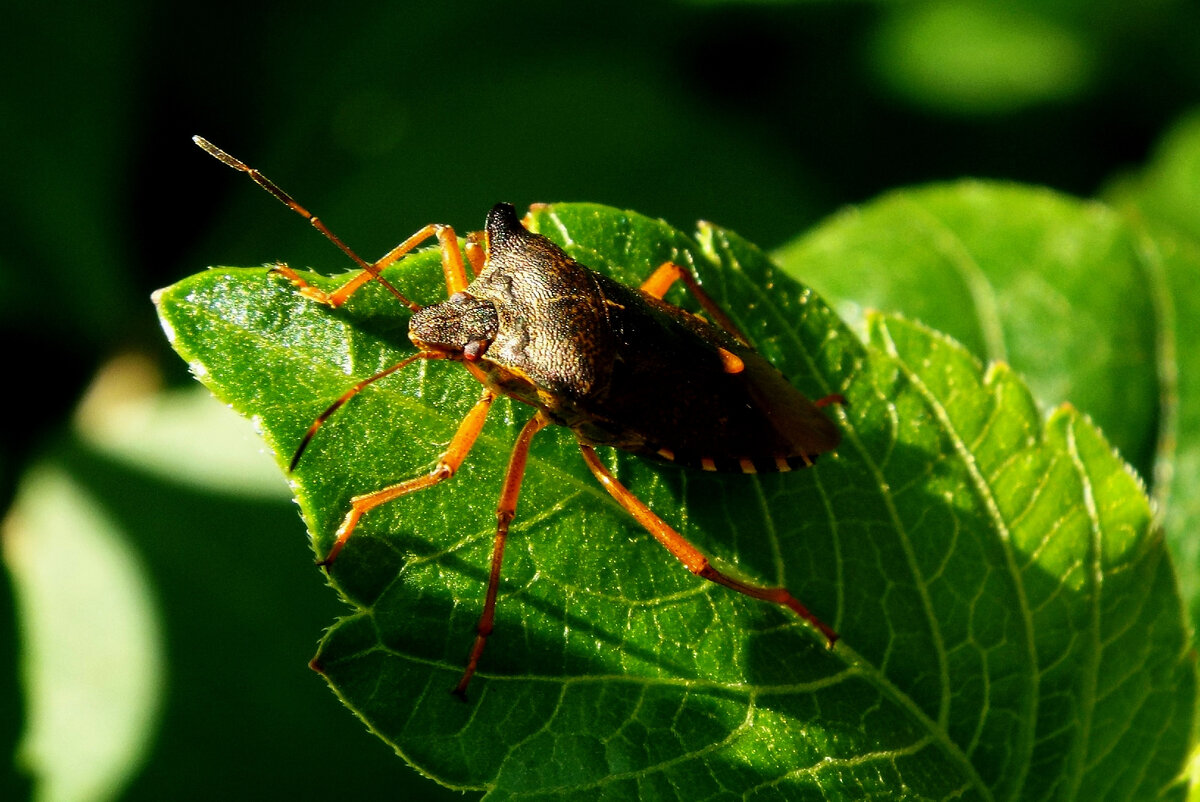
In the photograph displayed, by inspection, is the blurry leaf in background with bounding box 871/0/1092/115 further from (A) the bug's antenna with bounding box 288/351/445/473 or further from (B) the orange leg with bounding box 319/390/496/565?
(A) the bug's antenna with bounding box 288/351/445/473

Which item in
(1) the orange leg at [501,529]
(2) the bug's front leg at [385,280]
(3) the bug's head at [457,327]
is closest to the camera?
(1) the orange leg at [501,529]

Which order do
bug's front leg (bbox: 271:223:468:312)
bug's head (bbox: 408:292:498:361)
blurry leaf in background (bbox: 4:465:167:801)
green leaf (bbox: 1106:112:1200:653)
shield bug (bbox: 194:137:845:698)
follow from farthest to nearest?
blurry leaf in background (bbox: 4:465:167:801) → green leaf (bbox: 1106:112:1200:653) → shield bug (bbox: 194:137:845:698) → bug's head (bbox: 408:292:498:361) → bug's front leg (bbox: 271:223:468:312)

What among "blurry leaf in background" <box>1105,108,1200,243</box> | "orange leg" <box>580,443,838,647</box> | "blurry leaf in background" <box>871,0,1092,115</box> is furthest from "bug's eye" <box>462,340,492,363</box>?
"blurry leaf in background" <box>871,0,1092,115</box>

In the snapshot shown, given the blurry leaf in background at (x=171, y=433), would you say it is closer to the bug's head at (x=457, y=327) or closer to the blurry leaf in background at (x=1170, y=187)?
the bug's head at (x=457, y=327)

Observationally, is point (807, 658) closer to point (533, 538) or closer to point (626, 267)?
point (533, 538)

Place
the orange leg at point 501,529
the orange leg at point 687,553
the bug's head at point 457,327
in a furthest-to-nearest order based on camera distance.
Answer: the bug's head at point 457,327 → the orange leg at point 687,553 → the orange leg at point 501,529

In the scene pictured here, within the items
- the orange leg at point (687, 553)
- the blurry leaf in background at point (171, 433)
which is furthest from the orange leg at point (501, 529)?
the blurry leaf in background at point (171, 433)
